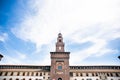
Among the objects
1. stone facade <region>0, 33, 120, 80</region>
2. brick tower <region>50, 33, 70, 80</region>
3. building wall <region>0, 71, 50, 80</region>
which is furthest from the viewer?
building wall <region>0, 71, 50, 80</region>

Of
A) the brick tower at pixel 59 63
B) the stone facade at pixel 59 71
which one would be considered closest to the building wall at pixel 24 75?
the stone facade at pixel 59 71

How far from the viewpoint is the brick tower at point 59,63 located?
144 feet

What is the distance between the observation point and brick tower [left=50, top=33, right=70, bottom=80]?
4403cm

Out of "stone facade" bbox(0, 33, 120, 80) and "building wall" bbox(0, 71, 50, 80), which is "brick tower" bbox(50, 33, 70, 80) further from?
"building wall" bbox(0, 71, 50, 80)

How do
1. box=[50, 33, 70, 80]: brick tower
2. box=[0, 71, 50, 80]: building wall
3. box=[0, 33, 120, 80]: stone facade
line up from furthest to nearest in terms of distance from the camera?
box=[0, 71, 50, 80]: building wall → box=[0, 33, 120, 80]: stone facade → box=[50, 33, 70, 80]: brick tower

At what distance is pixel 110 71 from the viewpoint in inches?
1907

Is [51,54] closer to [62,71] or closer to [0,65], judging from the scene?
[62,71]

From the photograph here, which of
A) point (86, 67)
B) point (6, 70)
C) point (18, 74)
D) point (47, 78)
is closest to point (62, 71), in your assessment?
point (47, 78)

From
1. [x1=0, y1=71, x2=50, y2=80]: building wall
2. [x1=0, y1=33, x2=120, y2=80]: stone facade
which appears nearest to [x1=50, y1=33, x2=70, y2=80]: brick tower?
[x1=0, y1=33, x2=120, y2=80]: stone facade

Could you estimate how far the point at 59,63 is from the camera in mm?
46281

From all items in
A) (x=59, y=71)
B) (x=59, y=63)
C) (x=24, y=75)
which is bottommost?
(x=24, y=75)

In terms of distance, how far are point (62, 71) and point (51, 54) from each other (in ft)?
22.6

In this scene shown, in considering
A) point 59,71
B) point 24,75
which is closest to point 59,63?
point 59,71

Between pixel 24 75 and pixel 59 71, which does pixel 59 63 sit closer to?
pixel 59 71
